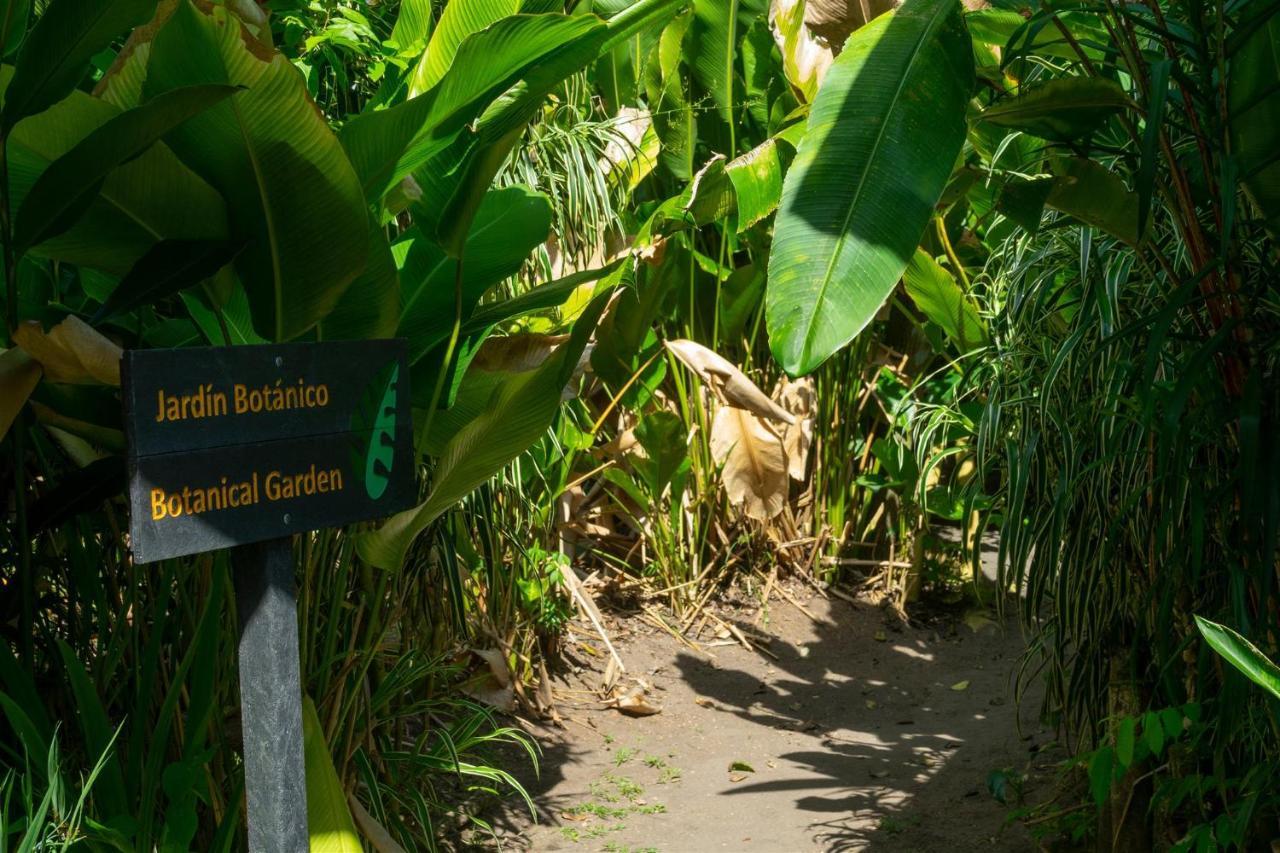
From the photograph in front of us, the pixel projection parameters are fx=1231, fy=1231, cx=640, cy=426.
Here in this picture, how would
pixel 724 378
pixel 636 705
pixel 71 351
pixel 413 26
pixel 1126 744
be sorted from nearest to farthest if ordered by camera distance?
pixel 71 351 < pixel 1126 744 < pixel 413 26 < pixel 636 705 < pixel 724 378

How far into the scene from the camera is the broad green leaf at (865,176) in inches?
70.9

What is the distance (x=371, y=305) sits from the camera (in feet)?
6.82

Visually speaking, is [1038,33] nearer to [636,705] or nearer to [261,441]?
[261,441]

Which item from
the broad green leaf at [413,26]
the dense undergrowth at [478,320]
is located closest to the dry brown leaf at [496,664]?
the dense undergrowth at [478,320]

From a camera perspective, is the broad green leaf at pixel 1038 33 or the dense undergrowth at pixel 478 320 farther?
the broad green leaf at pixel 1038 33

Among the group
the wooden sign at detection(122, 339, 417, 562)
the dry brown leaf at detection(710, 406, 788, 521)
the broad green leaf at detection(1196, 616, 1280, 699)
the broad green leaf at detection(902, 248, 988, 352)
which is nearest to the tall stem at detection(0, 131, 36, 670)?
the wooden sign at detection(122, 339, 417, 562)

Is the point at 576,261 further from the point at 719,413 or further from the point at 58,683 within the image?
the point at 58,683

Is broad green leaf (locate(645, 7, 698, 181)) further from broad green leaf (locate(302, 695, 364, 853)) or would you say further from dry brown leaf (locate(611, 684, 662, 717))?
broad green leaf (locate(302, 695, 364, 853))

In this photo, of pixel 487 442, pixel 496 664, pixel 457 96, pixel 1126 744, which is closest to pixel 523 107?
pixel 457 96

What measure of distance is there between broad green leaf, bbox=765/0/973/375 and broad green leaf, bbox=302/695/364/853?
0.99 metres

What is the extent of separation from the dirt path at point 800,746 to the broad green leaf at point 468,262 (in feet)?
5.01

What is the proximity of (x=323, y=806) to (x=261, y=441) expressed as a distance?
2.34 feet

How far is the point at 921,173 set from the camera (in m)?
1.90

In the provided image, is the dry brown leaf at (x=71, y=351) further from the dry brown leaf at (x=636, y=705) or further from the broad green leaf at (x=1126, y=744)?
the dry brown leaf at (x=636, y=705)
